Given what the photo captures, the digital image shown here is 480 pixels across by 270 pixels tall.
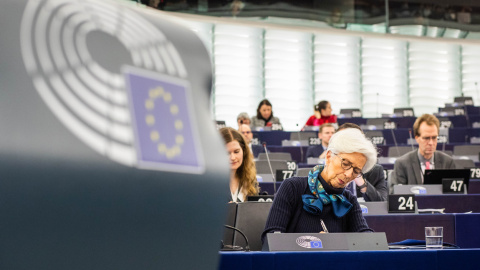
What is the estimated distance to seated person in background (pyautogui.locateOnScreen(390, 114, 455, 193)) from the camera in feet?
18.9

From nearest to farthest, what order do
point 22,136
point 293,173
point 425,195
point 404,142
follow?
point 22,136 → point 425,195 → point 293,173 → point 404,142

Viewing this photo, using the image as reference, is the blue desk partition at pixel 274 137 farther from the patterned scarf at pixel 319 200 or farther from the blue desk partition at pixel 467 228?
the patterned scarf at pixel 319 200

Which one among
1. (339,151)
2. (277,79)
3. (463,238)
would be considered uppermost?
(277,79)

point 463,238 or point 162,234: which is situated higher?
point 162,234

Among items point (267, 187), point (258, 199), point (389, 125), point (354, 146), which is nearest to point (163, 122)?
point (354, 146)

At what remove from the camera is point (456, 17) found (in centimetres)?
1476

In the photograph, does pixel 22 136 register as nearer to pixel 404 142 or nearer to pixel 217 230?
pixel 217 230

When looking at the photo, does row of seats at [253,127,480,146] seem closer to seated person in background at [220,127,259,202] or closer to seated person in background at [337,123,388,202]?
seated person in background at [337,123,388,202]

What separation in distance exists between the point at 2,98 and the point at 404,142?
35.6ft

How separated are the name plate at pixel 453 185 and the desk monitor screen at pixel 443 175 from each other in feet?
0.41

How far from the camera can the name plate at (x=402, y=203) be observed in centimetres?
444

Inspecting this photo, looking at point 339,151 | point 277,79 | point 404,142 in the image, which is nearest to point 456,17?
point 277,79

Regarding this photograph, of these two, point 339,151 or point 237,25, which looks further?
point 237,25

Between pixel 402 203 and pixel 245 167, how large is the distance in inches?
39.0
